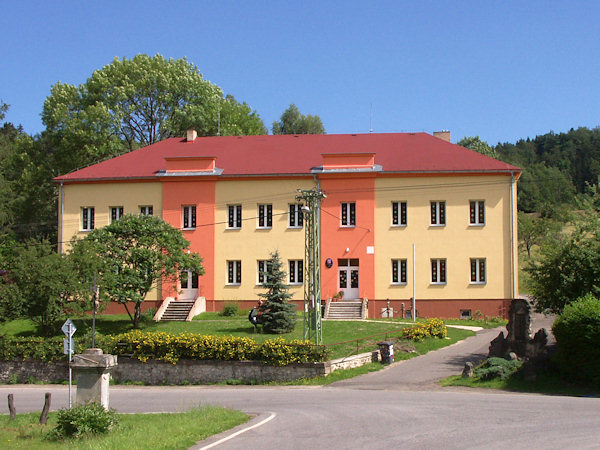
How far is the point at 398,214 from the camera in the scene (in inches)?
1558

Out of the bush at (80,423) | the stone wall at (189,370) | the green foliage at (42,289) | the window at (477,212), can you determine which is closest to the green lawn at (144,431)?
the bush at (80,423)

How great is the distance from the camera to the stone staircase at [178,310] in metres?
37.9

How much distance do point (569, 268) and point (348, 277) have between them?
1651 centimetres

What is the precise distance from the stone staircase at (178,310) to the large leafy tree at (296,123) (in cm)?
3661

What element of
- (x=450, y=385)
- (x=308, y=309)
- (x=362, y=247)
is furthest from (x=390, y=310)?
(x=450, y=385)

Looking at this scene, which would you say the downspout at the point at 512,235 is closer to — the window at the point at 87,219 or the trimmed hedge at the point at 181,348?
the trimmed hedge at the point at 181,348

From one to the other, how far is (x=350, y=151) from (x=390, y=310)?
33.4 feet

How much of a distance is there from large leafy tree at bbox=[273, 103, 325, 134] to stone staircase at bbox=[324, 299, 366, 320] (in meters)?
36.7

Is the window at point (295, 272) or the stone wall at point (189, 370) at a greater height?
the window at point (295, 272)

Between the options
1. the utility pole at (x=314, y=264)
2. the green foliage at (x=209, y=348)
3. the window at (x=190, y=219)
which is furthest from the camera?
the window at (x=190, y=219)

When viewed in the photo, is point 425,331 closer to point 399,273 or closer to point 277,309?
point 277,309

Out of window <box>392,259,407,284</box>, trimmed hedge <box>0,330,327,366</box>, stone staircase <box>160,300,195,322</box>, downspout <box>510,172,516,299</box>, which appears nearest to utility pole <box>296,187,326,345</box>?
trimmed hedge <box>0,330,327,366</box>

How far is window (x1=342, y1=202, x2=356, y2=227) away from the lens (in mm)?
39812

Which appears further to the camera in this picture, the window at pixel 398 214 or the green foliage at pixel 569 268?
the window at pixel 398 214
